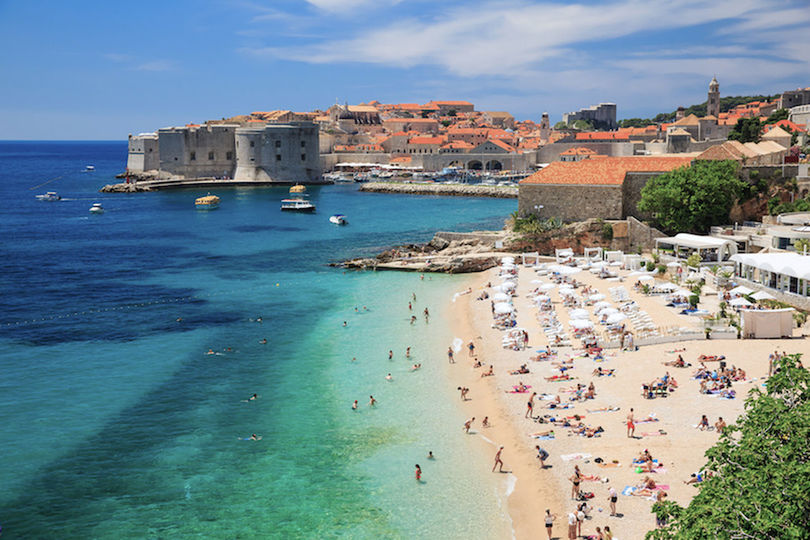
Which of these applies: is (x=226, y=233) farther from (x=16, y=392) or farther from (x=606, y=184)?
(x=16, y=392)

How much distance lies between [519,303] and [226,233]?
2812cm

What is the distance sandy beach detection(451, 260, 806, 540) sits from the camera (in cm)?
1154

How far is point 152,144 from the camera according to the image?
9225 centimetres

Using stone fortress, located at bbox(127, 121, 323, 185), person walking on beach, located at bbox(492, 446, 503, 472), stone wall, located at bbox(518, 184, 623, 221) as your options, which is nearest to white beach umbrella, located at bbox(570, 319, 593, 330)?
person walking on beach, located at bbox(492, 446, 503, 472)

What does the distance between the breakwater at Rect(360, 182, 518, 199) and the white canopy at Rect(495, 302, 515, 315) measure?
158ft

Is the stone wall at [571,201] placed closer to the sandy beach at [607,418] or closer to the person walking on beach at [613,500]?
the sandy beach at [607,418]

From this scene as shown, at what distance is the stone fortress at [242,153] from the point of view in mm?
81938

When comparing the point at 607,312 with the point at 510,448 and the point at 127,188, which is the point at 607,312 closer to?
the point at 510,448

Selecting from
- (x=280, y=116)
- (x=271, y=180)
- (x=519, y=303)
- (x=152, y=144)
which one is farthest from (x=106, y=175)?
(x=519, y=303)

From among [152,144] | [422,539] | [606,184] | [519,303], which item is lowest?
[422,539]

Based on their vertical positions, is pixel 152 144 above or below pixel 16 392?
above

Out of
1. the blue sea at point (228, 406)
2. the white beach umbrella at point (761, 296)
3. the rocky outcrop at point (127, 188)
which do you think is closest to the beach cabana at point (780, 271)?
the white beach umbrella at point (761, 296)

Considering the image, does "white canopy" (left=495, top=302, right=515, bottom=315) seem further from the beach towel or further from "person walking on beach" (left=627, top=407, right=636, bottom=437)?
the beach towel

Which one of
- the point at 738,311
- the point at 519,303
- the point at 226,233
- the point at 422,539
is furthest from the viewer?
the point at 226,233
